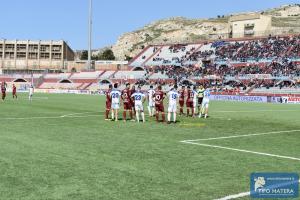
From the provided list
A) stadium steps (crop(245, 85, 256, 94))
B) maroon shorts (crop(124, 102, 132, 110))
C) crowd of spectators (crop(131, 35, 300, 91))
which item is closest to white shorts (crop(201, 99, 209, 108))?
maroon shorts (crop(124, 102, 132, 110))

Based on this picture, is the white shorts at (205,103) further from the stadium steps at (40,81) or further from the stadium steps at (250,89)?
the stadium steps at (40,81)

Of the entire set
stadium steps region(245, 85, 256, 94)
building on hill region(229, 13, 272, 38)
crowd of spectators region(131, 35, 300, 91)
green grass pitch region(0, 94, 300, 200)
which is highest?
building on hill region(229, 13, 272, 38)

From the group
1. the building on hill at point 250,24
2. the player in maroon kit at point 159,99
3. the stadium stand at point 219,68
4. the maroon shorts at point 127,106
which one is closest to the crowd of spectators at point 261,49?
the stadium stand at point 219,68

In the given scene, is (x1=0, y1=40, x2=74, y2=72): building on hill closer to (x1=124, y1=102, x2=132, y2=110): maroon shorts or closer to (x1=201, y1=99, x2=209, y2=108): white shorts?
(x1=201, y1=99, x2=209, y2=108): white shorts

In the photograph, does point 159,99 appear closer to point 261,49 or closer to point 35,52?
point 261,49

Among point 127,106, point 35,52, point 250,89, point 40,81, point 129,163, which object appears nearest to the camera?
point 129,163

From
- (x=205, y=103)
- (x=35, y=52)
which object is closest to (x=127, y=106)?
(x=205, y=103)

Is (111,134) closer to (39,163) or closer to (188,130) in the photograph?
(188,130)

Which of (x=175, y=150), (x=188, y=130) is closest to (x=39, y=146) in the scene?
(x=175, y=150)

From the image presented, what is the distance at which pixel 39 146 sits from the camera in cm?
1328

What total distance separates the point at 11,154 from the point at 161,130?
8.03 m

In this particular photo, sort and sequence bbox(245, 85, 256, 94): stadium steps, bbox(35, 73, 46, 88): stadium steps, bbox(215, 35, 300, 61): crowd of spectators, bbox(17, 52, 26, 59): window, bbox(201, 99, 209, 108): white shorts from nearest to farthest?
bbox(201, 99, 209, 108): white shorts → bbox(245, 85, 256, 94): stadium steps → bbox(215, 35, 300, 61): crowd of spectators → bbox(35, 73, 46, 88): stadium steps → bbox(17, 52, 26, 59): window

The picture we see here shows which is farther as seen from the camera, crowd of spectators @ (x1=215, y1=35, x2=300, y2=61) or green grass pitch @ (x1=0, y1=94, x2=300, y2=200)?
crowd of spectators @ (x1=215, y1=35, x2=300, y2=61)

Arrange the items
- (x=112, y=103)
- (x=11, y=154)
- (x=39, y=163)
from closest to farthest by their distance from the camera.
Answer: (x=39, y=163) < (x=11, y=154) < (x=112, y=103)
